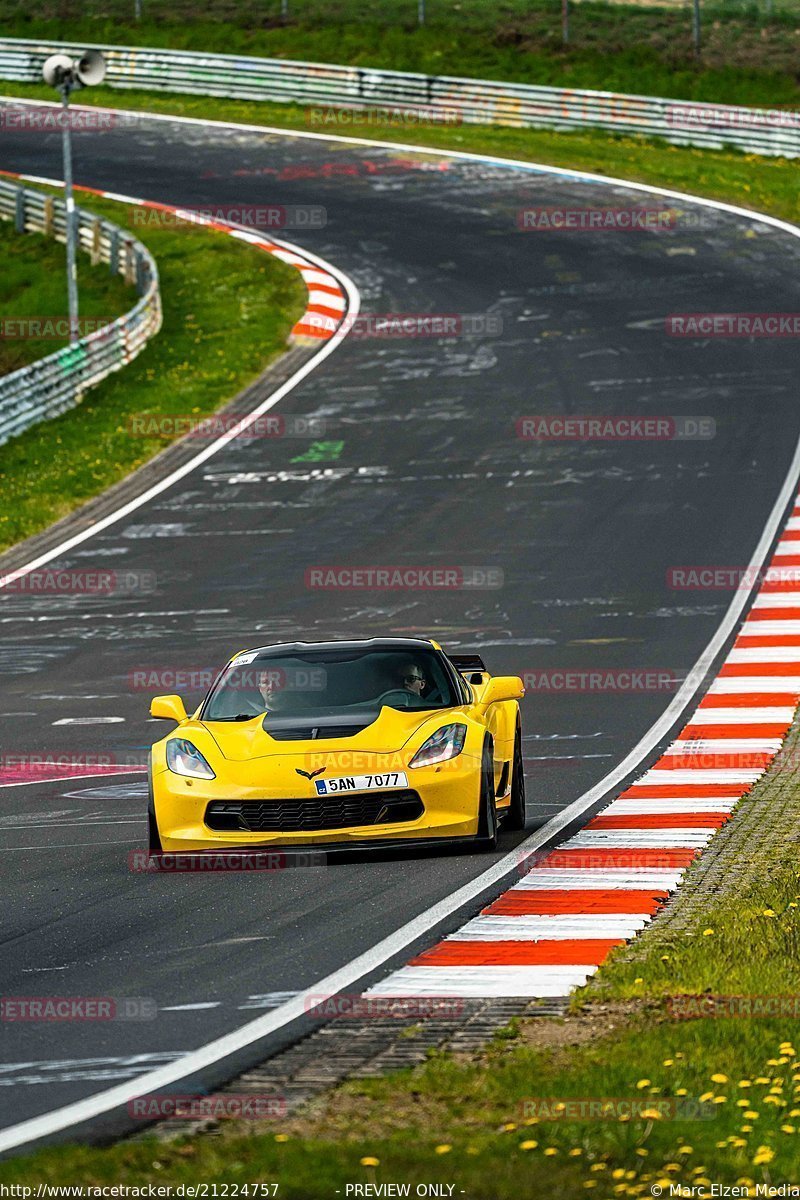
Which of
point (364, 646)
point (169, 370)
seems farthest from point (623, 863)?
point (169, 370)

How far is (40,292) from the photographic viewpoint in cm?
4222

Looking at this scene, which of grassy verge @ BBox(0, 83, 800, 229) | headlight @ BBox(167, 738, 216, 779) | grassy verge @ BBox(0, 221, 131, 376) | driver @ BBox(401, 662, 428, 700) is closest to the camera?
headlight @ BBox(167, 738, 216, 779)

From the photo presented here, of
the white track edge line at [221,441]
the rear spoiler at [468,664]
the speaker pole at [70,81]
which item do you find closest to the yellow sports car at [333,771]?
the rear spoiler at [468,664]

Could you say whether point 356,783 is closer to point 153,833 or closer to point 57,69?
point 153,833

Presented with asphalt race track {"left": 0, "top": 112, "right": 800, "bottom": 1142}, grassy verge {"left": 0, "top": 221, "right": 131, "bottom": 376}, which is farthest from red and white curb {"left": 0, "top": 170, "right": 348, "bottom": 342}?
grassy verge {"left": 0, "top": 221, "right": 131, "bottom": 376}

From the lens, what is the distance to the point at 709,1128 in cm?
602

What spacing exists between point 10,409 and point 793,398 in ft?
39.1

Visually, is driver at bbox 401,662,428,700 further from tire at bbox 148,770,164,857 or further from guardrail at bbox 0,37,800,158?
guardrail at bbox 0,37,800,158

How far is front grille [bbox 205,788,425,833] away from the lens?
11.3 m

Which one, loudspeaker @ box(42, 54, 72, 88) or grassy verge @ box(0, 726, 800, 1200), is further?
loudspeaker @ box(42, 54, 72, 88)

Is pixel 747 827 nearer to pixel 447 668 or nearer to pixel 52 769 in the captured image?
pixel 447 668

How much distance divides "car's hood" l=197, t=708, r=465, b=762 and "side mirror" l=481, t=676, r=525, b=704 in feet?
1.15

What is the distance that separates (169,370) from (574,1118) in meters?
29.6

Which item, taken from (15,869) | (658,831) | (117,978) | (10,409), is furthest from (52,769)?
(10,409)
